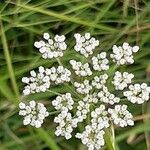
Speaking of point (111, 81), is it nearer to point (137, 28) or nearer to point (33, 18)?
point (137, 28)


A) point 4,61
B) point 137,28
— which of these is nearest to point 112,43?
point 137,28

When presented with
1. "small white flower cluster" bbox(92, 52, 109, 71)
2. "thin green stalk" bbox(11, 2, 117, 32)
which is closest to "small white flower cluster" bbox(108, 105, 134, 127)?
"small white flower cluster" bbox(92, 52, 109, 71)

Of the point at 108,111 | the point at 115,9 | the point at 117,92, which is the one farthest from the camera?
the point at 115,9

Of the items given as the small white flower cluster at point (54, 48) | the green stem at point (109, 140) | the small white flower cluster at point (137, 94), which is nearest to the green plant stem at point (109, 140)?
the green stem at point (109, 140)

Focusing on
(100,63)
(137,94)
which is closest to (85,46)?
(100,63)

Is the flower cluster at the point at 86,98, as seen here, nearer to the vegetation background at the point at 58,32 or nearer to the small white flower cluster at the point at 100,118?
the small white flower cluster at the point at 100,118

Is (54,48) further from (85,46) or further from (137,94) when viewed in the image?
(137,94)

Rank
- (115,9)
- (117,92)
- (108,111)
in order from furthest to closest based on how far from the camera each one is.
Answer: (115,9) → (117,92) → (108,111)
